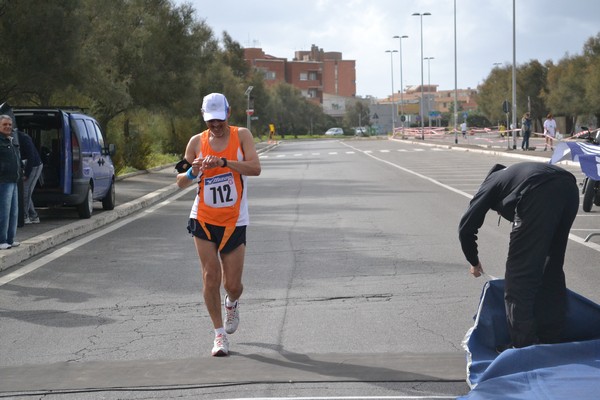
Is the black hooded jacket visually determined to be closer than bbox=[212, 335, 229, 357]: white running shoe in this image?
Yes

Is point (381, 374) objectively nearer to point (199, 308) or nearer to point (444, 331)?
point (444, 331)

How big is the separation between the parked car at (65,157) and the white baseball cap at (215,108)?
10665 mm

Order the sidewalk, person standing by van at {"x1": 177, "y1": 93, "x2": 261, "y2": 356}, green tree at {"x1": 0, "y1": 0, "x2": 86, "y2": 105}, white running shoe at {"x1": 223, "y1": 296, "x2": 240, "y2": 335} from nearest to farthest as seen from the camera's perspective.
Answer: person standing by van at {"x1": 177, "y1": 93, "x2": 261, "y2": 356}, white running shoe at {"x1": 223, "y1": 296, "x2": 240, "y2": 335}, the sidewalk, green tree at {"x1": 0, "y1": 0, "x2": 86, "y2": 105}

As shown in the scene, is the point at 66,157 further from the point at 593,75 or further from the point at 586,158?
the point at 593,75

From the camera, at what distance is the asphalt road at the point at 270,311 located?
6734mm

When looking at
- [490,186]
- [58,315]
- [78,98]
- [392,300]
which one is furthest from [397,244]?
[78,98]

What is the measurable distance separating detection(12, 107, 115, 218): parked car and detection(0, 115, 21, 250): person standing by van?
13.7ft

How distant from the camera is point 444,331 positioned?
820 centimetres

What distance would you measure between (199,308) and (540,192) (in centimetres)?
403

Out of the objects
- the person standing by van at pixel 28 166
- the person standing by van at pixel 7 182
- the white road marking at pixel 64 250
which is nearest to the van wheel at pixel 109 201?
the white road marking at pixel 64 250

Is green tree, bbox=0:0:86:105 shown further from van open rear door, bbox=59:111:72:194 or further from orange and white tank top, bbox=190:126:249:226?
orange and white tank top, bbox=190:126:249:226

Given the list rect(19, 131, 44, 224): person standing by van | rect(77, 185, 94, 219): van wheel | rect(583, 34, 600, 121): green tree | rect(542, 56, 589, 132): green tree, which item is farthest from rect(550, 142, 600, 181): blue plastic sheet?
rect(542, 56, 589, 132): green tree

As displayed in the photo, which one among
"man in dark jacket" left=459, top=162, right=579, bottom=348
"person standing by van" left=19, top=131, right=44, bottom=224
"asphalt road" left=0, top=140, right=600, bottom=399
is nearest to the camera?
"man in dark jacket" left=459, top=162, right=579, bottom=348

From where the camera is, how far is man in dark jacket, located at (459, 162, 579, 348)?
21.1 feet
